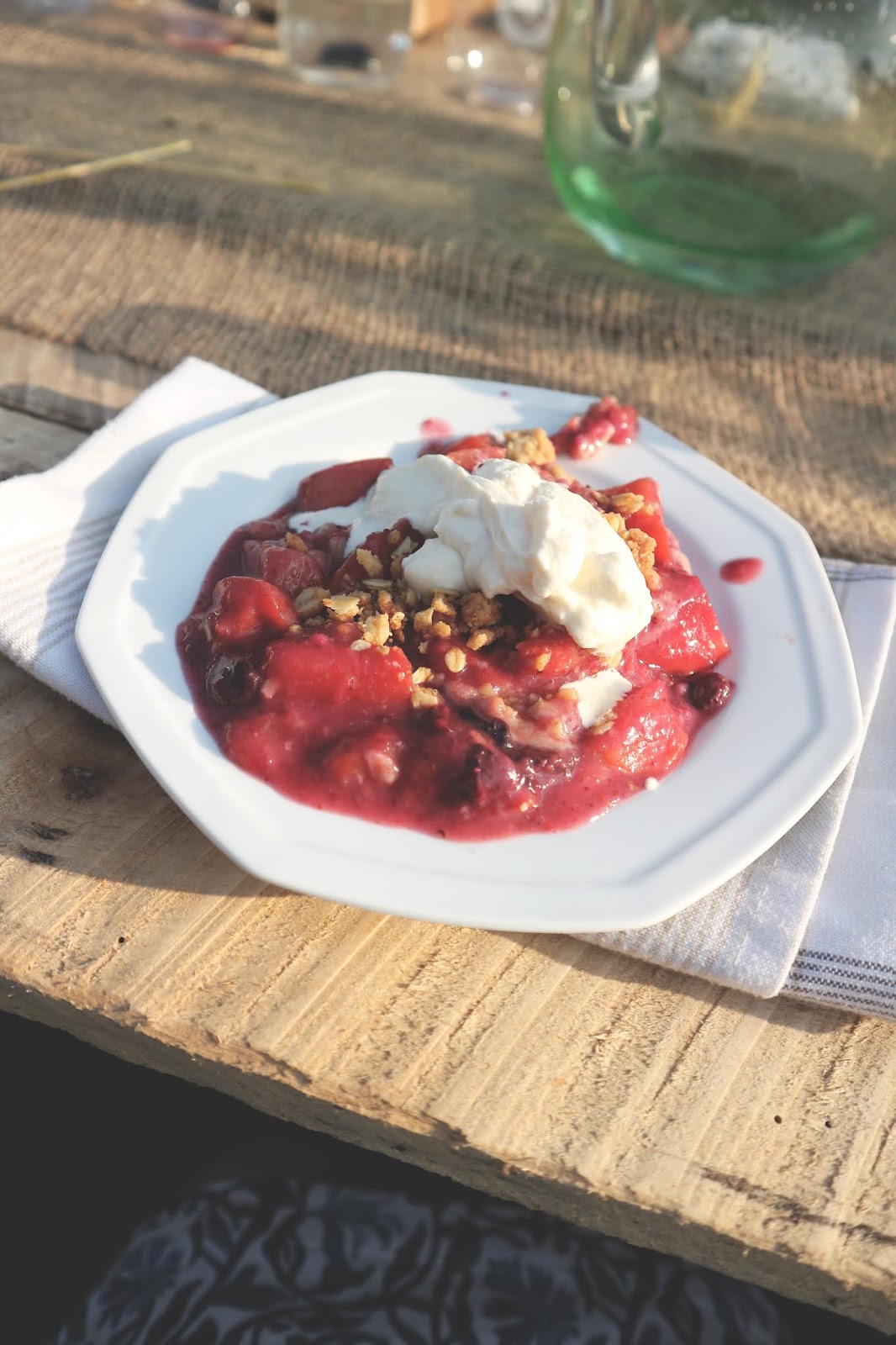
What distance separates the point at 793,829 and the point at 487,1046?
1.69 feet

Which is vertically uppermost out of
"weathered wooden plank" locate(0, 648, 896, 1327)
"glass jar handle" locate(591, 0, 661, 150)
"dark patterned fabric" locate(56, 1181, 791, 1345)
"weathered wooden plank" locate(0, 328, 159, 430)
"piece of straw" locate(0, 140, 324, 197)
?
"glass jar handle" locate(591, 0, 661, 150)

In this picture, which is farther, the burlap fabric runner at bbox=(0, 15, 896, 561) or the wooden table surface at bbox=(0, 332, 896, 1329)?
the burlap fabric runner at bbox=(0, 15, 896, 561)

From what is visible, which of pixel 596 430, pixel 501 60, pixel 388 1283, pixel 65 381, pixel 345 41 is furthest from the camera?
pixel 501 60

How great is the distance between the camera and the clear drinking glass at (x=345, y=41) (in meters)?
3.75

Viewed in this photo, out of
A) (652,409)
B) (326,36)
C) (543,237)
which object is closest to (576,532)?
(652,409)

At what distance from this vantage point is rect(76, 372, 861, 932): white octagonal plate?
1.34 metres

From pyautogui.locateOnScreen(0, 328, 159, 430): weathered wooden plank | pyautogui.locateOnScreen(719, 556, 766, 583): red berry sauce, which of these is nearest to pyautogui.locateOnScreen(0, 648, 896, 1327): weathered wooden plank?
pyautogui.locateOnScreen(719, 556, 766, 583): red berry sauce

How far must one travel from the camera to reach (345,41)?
386 cm

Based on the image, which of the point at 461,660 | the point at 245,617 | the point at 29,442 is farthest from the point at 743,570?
the point at 29,442

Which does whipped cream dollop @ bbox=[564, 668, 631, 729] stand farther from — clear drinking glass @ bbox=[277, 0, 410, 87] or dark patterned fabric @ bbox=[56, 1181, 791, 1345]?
clear drinking glass @ bbox=[277, 0, 410, 87]

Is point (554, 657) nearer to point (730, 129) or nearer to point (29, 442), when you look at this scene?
point (29, 442)

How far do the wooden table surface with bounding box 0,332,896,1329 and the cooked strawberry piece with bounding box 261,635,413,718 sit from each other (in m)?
0.24

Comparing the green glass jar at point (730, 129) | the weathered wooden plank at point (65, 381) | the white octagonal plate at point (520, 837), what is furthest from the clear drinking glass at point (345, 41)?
the white octagonal plate at point (520, 837)

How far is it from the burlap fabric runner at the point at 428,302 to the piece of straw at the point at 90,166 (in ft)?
0.13
